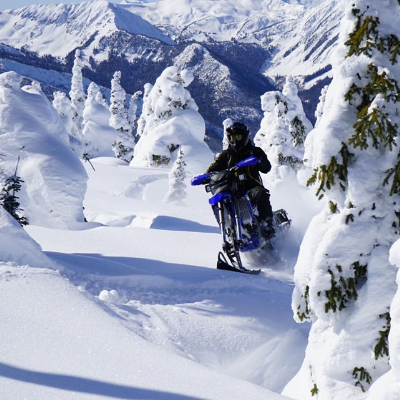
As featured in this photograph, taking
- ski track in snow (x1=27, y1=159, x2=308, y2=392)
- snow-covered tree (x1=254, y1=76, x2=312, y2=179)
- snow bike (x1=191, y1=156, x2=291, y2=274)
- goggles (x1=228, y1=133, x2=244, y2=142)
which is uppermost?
snow-covered tree (x1=254, y1=76, x2=312, y2=179)

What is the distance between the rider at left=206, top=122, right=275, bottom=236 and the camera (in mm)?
8359

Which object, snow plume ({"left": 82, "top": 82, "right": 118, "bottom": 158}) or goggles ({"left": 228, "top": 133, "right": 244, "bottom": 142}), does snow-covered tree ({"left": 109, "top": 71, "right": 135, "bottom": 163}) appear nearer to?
snow plume ({"left": 82, "top": 82, "right": 118, "bottom": 158})

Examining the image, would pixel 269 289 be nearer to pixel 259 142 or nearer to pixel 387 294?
pixel 387 294

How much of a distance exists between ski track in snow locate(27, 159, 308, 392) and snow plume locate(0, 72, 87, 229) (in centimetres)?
404

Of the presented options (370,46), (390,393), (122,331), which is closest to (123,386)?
(122,331)

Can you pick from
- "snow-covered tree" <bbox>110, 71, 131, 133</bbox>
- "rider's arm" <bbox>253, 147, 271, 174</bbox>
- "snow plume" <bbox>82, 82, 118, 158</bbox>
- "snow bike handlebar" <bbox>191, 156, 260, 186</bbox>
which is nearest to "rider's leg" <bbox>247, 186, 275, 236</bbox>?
"rider's arm" <bbox>253, 147, 271, 174</bbox>

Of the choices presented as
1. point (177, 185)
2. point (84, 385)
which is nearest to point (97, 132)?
point (177, 185)

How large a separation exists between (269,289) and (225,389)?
3.81m

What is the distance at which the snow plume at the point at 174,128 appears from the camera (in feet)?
128

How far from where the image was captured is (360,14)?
4.47m

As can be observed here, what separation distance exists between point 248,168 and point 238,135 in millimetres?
560

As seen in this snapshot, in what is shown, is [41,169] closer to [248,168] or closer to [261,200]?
[248,168]

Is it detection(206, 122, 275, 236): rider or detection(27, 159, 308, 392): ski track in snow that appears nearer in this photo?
detection(27, 159, 308, 392): ski track in snow

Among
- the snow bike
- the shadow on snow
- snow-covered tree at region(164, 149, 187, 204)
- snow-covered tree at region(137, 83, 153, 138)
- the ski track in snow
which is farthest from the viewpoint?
snow-covered tree at region(137, 83, 153, 138)
